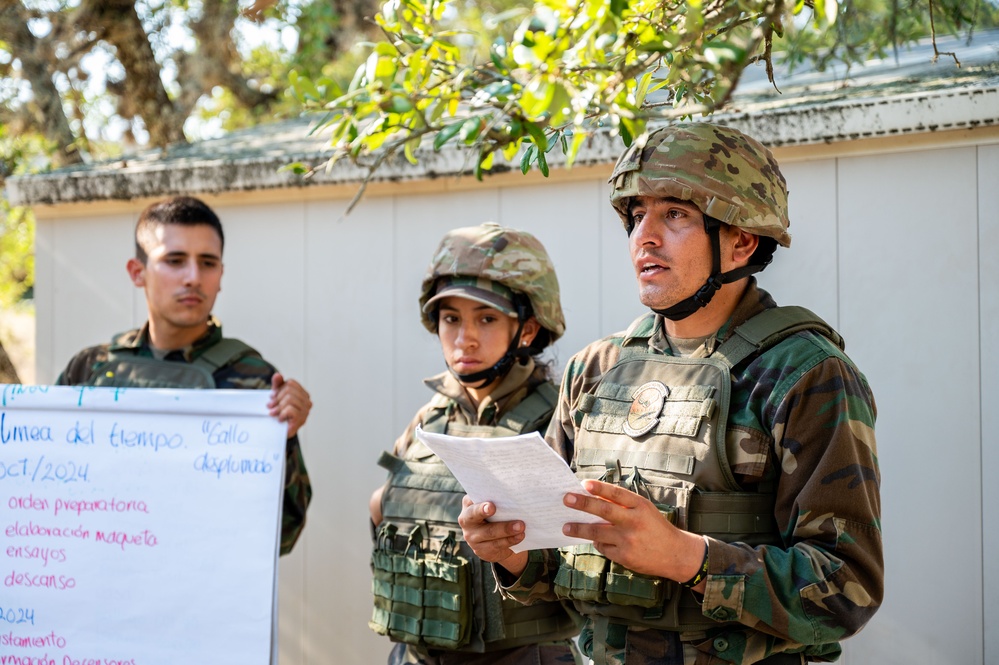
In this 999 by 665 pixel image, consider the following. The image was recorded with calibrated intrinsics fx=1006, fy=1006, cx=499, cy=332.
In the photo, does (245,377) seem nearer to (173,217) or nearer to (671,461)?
(173,217)

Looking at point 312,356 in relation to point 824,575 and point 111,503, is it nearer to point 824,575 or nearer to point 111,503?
point 111,503

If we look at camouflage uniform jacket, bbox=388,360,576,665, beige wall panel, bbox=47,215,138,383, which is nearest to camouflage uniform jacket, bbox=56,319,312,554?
camouflage uniform jacket, bbox=388,360,576,665

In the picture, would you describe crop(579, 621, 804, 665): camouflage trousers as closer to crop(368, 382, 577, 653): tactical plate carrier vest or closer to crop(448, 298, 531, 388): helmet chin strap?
crop(368, 382, 577, 653): tactical plate carrier vest

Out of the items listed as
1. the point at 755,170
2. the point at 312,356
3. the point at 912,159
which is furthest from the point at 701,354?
the point at 312,356

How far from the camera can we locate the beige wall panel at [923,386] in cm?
306

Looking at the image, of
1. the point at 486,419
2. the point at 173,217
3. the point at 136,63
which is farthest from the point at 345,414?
the point at 136,63

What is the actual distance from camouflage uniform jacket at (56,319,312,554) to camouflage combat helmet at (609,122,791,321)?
1.68 meters

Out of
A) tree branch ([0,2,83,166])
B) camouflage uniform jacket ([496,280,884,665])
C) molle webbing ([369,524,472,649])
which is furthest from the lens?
tree branch ([0,2,83,166])

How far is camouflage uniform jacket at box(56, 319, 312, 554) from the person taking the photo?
3566mm

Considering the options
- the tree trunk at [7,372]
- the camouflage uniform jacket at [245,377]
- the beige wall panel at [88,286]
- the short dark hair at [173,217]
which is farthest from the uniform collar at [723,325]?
the tree trunk at [7,372]

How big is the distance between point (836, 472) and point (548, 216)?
209 cm

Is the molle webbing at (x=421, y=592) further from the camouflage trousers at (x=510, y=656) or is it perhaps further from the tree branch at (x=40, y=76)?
the tree branch at (x=40, y=76)

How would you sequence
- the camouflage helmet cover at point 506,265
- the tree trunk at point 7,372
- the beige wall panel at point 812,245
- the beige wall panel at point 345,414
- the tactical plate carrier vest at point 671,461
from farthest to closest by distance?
the tree trunk at point 7,372 → the beige wall panel at point 345,414 → the beige wall panel at point 812,245 → the camouflage helmet cover at point 506,265 → the tactical plate carrier vest at point 671,461

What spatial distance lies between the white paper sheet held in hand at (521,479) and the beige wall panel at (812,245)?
1580mm
